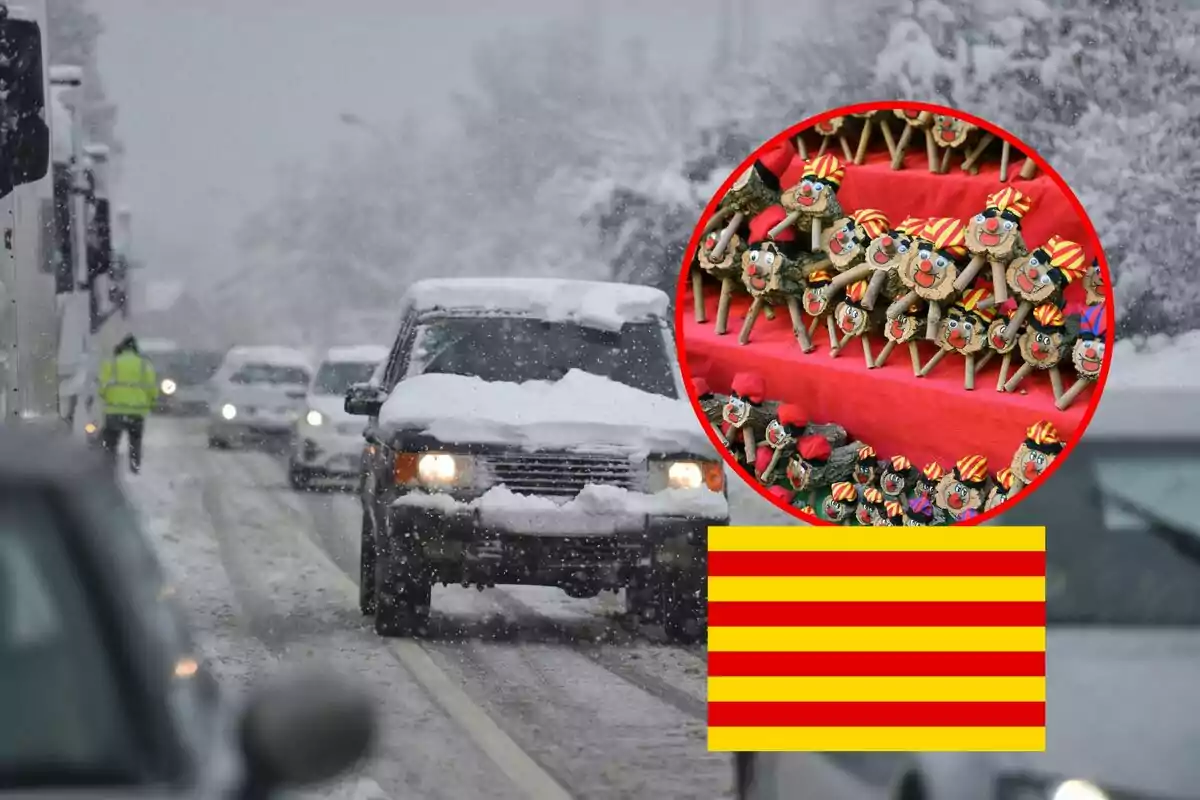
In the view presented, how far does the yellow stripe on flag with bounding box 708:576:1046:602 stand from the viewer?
555 centimetres

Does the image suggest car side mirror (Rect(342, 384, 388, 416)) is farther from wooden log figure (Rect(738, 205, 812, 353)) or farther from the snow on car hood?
wooden log figure (Rect(738, 205, 812, 353))

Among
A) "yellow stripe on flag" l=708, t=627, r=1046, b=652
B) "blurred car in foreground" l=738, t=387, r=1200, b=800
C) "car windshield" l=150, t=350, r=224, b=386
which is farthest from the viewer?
"car windshield" l=150, t=350, r=224, b=386

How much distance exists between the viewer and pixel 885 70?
22219 mm

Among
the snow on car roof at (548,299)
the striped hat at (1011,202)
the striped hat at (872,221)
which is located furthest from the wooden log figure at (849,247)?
the snow on car roof at (548,299)

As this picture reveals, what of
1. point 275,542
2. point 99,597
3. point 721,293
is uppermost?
point 721,293

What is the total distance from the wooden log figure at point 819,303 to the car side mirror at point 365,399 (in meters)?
5.14

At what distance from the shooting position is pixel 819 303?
3.62 meters

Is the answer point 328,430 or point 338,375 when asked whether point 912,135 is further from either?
point 338,375

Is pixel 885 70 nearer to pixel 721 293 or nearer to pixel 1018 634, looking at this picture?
pixel 1018 634

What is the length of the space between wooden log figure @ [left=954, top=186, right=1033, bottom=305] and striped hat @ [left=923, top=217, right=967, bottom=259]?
1cm

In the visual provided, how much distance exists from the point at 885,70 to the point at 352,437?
875 cm

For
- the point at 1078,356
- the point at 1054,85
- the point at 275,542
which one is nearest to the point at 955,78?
the point at 1054,85

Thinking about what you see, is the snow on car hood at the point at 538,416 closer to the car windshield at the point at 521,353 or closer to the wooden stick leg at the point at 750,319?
the car windshield at the point at 521,353

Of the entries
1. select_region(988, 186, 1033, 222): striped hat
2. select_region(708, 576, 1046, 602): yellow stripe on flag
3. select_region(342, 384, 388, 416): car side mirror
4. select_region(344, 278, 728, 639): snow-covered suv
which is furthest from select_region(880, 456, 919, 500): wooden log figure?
select_region(342, 384, 388, 416): car side mirror
